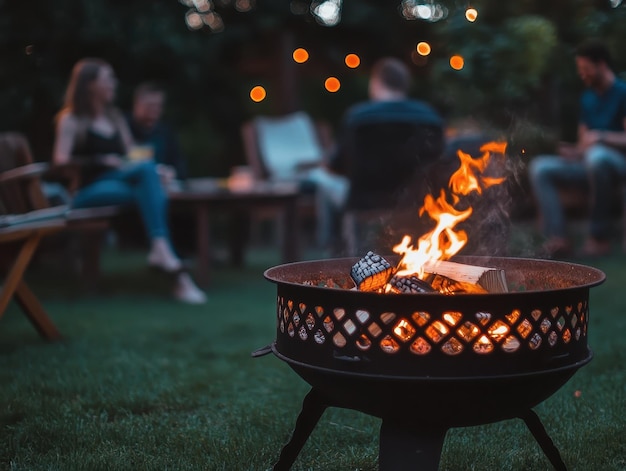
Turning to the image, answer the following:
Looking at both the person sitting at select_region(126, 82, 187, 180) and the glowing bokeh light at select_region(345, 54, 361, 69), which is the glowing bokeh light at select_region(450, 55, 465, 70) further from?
the glowing bokeh light at select_region(345, 54, 361, 69)

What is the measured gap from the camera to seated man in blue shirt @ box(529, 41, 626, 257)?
514cm

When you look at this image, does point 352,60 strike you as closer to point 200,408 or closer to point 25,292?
point 25,292

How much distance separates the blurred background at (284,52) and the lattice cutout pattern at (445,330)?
1.87 meters

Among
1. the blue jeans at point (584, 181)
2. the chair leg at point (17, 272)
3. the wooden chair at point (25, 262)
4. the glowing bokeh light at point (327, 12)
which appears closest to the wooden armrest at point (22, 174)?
the wooden chair at point (25, 262)

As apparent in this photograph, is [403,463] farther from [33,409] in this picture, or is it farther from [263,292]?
[263,292]

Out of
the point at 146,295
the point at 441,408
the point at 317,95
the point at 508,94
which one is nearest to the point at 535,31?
the point at 508,94

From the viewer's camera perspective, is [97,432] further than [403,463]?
Yes

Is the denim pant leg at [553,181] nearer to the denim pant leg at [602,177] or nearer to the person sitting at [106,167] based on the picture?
the denim pant leg at [602,177]

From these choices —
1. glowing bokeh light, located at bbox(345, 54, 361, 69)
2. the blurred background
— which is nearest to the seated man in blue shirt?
the blurred background

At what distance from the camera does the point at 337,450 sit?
6.59ft

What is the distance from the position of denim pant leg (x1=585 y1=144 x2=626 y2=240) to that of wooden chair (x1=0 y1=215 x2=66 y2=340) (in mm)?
3666

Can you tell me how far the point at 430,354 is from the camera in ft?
4.55

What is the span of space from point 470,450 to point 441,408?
58cm

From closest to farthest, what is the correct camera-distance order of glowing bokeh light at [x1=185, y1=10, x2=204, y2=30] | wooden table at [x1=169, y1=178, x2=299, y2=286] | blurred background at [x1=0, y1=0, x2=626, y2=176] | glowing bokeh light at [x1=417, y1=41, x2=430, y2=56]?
wooden table at [x1=169, y1=178, x2=299, y2=286] < blurred background at [x1=0, y1=0, x2=626, y2=176] < glowing bokeh light at [x1=185, y1=10, x2=204, y2=30] < glowing bokeh light at [x1=417, y1=41, x2=430, y2=56]
